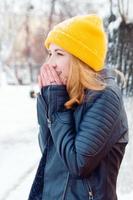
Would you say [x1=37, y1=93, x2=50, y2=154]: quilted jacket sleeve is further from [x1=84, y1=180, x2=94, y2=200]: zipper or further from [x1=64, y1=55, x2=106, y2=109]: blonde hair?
[x1=84, y1=180, x2=94, y2=200]: zipper

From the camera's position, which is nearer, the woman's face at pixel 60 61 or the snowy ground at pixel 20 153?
the woman's face at pixel 60 61

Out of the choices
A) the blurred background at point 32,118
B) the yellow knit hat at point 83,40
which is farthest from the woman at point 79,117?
the blurred background at point 32,118

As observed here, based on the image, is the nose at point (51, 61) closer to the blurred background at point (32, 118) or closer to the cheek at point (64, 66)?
the cheek at point (64, 66)

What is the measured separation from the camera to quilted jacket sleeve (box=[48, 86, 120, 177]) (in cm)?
198

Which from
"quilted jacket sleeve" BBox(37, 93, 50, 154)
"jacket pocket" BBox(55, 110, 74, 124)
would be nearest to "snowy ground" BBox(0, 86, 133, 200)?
"quilted jacket sleeve" BBox(37, 93, 50, 154)

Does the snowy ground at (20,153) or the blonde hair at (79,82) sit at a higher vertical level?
the blonde hair at (79,82)

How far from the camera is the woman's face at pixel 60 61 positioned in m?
2.08

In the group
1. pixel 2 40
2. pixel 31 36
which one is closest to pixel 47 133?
pixel 2 40

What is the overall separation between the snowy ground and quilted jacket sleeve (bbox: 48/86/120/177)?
2624 mm

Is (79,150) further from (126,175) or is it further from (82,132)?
(126,175)

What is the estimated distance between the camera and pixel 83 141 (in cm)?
197

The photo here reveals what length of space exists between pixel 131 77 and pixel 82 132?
132 inches

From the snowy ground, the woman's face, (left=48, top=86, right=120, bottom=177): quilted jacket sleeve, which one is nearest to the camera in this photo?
(left=48, top=86, right=120, bottom=177): quilted jacket sleeve

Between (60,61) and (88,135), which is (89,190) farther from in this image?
(60,61)
